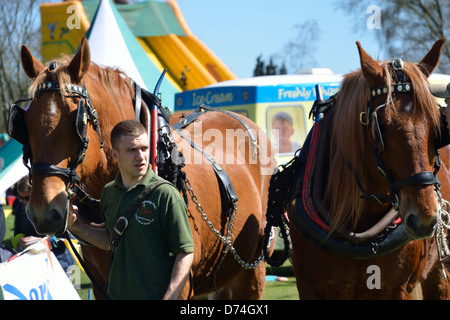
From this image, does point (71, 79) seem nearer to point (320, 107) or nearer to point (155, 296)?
point (155, 296)

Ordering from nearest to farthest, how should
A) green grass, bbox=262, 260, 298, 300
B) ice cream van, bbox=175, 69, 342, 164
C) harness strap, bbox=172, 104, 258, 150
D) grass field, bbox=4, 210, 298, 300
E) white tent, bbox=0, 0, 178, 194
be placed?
harness strap, bbox=172, 104, 258, 150 → grass field, bbox=4, 210, 298, 300 → green grass, bbox=262, 260, 298, 300 → white tent, bbox=0, 0, 178, 194 → ice cream van, bbox=175, 69, 342, 164

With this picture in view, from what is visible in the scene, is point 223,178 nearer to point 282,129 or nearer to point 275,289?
point 275,289

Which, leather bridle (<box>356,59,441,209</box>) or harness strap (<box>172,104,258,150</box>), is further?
harness strap (<box>172,104,258,150</box>)

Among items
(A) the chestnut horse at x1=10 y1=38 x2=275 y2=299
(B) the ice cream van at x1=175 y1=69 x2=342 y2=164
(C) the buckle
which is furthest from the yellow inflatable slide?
(C) the buckle

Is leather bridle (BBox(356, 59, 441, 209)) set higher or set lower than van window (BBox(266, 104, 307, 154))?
lower

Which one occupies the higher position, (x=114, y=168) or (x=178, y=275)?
(x=114, y=168)

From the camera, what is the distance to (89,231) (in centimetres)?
287

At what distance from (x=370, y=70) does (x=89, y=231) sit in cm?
159

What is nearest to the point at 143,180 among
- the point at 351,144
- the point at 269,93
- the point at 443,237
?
the point at 351,144

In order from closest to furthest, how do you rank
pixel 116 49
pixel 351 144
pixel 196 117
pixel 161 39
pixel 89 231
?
pixel 89 231, pixel 351 144, pixel 196 117, pixel 116 49, pixel 161 39

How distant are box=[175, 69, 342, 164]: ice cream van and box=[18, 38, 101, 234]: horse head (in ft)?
21.7

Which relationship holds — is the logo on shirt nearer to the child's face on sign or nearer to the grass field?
the grass field

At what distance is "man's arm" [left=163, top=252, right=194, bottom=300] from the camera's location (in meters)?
2.41
